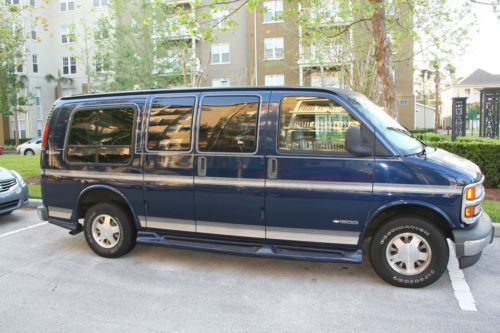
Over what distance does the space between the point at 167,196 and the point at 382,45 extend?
6.77 m

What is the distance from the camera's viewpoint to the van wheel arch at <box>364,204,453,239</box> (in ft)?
14.5

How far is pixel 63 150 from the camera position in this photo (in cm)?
578

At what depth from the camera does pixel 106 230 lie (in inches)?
221

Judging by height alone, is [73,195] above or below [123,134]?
below

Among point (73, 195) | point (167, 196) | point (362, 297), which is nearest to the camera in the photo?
point (362, 297)

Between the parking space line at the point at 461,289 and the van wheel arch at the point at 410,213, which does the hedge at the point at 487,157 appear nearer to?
the parking space line at the point at 461,289

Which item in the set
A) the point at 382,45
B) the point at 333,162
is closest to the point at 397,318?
the point at 333,162

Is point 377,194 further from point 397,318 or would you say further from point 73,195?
point 73,195

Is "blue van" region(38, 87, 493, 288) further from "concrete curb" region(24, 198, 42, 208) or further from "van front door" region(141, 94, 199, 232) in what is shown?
"concrete curb" region(24, 198, 42, 208)

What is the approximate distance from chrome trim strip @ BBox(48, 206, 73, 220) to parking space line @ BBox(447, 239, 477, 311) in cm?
492

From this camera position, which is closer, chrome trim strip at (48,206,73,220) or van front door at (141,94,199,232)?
van front door at (141,94,199,232)

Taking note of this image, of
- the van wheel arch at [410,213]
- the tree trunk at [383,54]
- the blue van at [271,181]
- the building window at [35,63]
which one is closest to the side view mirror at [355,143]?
the blue van at [271,181]

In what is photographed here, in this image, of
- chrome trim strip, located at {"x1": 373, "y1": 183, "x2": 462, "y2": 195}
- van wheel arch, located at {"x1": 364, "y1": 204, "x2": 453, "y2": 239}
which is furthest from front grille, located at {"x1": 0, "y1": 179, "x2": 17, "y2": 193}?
chrome trim strip, located at {"x1": 373, "y1": 183, "x2": 462, "y2": 195}

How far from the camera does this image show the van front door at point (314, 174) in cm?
445
